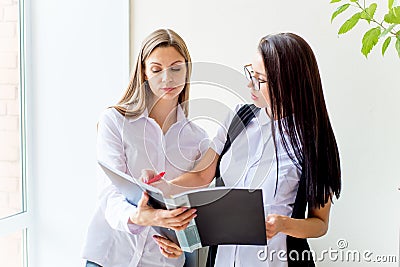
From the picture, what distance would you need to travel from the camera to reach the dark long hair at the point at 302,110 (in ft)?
5.23

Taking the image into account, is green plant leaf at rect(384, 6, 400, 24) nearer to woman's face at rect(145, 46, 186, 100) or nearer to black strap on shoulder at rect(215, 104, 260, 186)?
black strap on shoulder at rect(215, 104, 260, 186)

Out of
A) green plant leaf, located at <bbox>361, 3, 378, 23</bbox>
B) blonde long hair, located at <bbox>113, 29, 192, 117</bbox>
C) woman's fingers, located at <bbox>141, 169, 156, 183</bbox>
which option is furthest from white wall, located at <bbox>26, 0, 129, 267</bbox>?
green plant leaf, located at <bbox>361, 3, 378, 23</bbox>

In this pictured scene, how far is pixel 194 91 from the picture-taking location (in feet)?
6.30

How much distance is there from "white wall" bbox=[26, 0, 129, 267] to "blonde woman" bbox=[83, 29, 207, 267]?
2.20 ft

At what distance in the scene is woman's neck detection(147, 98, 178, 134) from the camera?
177 cm

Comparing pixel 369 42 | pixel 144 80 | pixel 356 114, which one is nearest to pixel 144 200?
pixel 144 80

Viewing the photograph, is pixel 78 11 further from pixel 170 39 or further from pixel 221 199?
pixel 221 199

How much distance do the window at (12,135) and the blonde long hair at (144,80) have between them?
0.84 metres

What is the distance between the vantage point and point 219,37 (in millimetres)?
2303

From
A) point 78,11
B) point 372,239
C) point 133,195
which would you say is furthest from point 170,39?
point 372,239

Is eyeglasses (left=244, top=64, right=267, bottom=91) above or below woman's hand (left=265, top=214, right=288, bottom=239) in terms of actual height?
above

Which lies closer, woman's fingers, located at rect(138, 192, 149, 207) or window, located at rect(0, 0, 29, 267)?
woman's fingers, located at rect(138, 192, 149, 207)

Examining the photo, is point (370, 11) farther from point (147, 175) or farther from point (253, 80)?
point (147, 175)

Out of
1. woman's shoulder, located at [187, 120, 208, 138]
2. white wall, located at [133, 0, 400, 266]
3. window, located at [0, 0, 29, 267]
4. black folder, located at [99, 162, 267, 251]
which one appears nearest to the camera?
black folder, located at [99, 162, 267, 251]
